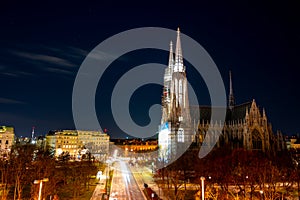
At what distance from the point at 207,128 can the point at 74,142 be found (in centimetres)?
8895

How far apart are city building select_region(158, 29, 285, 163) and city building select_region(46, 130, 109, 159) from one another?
61.6 meters

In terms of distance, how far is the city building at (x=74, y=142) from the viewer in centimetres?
14362

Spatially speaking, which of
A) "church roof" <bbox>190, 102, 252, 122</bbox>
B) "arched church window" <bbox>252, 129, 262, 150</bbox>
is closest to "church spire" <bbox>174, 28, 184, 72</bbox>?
"church roof" <bbox>190, 102, 252, 122</bbox>

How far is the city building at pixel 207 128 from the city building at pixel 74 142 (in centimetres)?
6162

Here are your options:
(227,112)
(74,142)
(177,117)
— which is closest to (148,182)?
(177,117)

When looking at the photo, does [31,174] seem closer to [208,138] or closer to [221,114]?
[208,138]

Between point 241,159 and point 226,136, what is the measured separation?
3990 cm

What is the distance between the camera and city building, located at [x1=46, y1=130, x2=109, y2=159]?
144 meters

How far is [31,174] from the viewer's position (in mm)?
42375

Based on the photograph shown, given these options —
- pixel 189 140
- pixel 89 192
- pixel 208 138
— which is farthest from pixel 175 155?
pixel 89 192

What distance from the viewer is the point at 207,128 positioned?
9238 cm

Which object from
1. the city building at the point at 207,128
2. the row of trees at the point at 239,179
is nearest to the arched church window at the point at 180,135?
the city building at the point at 207,128

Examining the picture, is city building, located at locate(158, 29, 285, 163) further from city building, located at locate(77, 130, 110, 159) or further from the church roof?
city building, located at locate(77, 130, 110, 159)

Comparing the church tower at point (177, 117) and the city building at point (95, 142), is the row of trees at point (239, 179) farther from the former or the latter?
the city building at point (95, 142)
